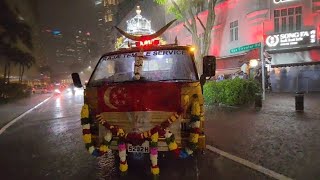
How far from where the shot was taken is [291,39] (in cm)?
2611

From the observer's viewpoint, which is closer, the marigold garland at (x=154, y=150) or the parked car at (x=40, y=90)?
the marigold garland at (x=154, y=150)

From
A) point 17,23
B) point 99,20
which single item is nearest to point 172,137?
point 17,23

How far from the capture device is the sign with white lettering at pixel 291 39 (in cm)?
2536

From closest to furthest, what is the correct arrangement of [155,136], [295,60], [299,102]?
[155,136] < [299,102] < [295,60]

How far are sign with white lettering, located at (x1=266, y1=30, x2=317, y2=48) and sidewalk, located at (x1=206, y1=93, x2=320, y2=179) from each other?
40.3 ft

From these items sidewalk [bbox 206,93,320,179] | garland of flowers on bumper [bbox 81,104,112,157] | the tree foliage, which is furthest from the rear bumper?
the tree foliage

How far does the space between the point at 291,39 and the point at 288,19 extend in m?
1.84

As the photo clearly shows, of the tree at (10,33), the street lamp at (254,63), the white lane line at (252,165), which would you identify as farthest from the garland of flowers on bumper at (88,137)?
the tree at (10,33)

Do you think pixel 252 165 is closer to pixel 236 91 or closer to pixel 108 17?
pixel 236 91

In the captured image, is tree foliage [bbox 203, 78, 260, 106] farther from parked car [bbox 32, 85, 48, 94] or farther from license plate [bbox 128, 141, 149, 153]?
parked car [bbox 32, 85, 48, 94]

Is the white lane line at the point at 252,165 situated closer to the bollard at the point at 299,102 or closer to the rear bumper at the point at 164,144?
the rear bumper at the point at 164,144

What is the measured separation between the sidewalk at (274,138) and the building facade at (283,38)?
1170cm

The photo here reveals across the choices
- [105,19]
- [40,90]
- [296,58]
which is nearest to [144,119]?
[296,58]

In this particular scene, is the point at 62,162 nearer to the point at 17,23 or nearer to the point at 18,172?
the point at 18,172
